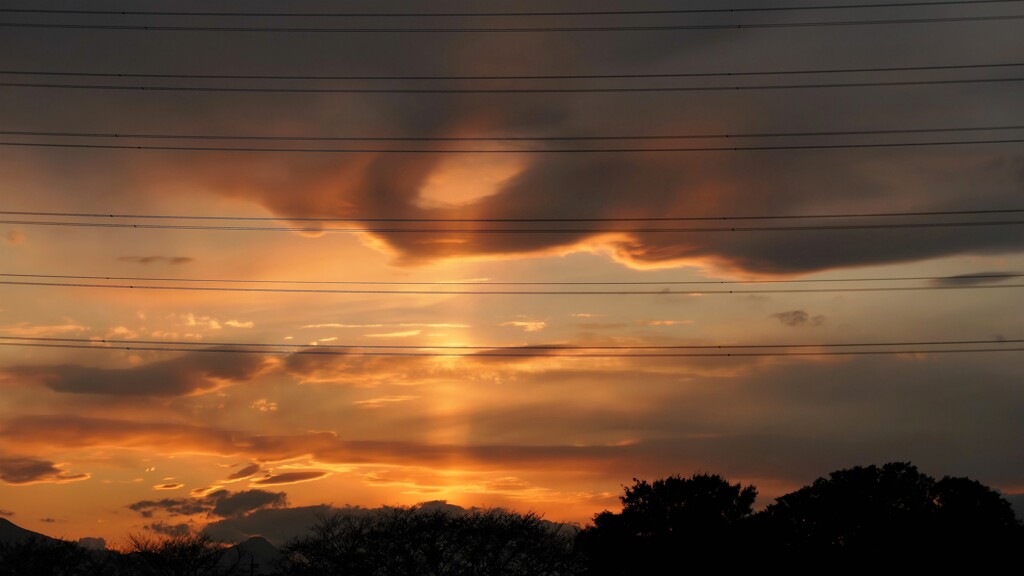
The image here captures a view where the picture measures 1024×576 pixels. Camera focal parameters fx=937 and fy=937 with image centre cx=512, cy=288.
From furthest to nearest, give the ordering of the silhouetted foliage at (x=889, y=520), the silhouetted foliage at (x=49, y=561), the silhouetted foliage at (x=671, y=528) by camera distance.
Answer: the silhouetted foliage at (x=49, y=561) → the silhouetted foliage at (x=671, y=528) → the silhouetted foliage at (x=889, y=520)

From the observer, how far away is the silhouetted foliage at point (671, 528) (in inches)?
3954

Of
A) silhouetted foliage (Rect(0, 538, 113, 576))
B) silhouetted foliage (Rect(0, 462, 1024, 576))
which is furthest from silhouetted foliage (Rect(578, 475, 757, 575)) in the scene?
silhouetted foliage (Rect(0, 538, 113, 576))

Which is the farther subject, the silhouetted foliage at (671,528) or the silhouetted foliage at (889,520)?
the silhouetted foliage at (671,528)

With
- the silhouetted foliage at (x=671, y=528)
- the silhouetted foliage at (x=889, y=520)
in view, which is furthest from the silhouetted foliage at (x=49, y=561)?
the silhouetted foliage at (x=889, y=520)

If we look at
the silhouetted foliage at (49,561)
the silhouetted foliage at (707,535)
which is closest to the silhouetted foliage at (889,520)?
the silhouetted foliage at (707,535)

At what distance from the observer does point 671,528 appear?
343 ft

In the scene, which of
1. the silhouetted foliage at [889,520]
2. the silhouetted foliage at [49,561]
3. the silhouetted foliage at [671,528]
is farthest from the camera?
the silhouetted foliage at [49,561]

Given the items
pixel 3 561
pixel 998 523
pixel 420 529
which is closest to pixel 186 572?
pixel 3 561

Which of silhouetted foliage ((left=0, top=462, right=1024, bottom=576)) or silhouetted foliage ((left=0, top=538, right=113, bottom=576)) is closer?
silhouetted foliage ((left=0, top=462, right=1024, bottom=576))

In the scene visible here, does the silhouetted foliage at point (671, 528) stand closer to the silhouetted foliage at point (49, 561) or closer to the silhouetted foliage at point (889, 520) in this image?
the silhouetted foliage at point (889, 520)

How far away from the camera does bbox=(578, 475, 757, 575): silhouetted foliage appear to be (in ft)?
330

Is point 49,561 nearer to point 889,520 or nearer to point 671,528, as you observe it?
point 671,528

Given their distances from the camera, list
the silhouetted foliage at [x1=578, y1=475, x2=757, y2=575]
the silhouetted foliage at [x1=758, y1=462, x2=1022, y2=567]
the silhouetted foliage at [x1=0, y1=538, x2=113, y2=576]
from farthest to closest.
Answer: the silhouetted foliage at [x1=0, y1=538, x2=113, y2=576] → the silhouetted foliage at [x1=578, y1=475, x2=757, y2=575] → the silhouetted foliage at [x1=758, y1=462, x2=1022, y2=567]

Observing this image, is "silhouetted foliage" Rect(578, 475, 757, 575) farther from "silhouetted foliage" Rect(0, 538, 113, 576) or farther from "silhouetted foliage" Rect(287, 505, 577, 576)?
"silhouetted foliage" Rect(0, 538, 113, 576)
